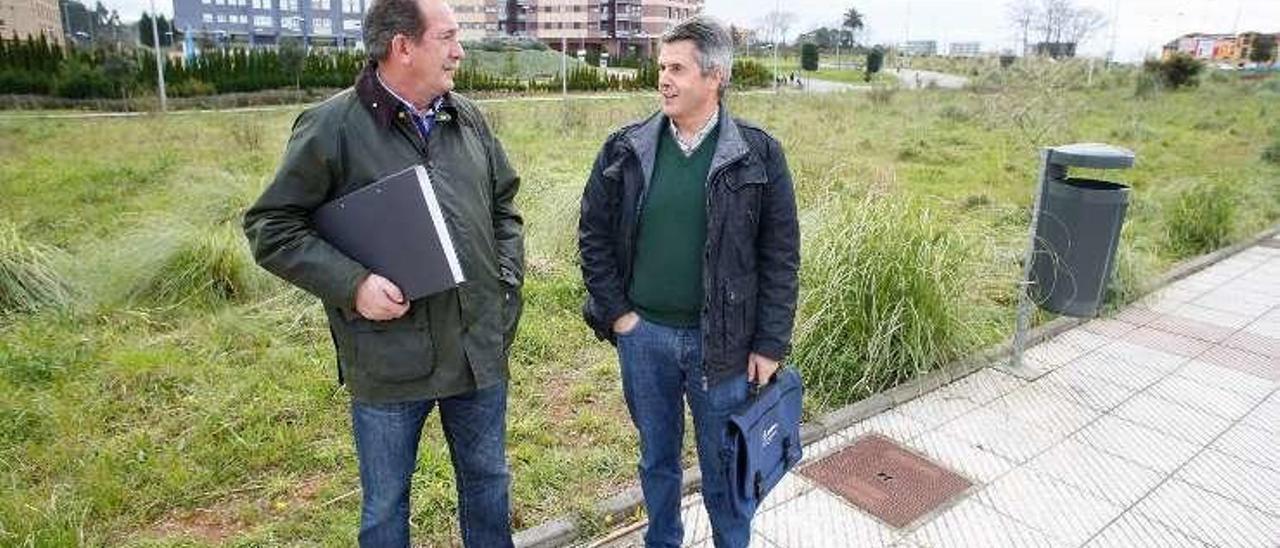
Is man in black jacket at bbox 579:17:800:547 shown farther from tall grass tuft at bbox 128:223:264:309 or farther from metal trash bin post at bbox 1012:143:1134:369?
tall grass tuft at bbox 128:223:264:309

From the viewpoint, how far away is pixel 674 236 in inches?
82.7

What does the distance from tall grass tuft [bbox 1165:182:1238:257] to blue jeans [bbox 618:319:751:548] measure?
6.02m

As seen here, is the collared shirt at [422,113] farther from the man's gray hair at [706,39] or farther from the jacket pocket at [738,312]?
the jacket pocket at [738,312]

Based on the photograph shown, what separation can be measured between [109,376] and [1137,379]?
4.97 meters

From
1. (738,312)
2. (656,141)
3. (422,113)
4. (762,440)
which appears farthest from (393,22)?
(762,440)

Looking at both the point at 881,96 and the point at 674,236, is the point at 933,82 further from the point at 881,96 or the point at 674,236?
the point at 674,236

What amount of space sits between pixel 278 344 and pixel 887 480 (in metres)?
3.14

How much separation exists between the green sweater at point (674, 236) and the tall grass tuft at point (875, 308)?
171cm

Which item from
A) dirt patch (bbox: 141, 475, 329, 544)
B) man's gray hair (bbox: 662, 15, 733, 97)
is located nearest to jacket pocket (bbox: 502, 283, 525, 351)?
man's gray hair (bbox: 662, 15, 733, 97)

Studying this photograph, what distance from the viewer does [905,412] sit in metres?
3.62

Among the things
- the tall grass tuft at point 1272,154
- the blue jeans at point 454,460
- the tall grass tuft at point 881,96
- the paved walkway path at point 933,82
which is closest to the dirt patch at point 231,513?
the blue jeans at point 454,460

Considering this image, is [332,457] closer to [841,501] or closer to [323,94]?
[841,501]

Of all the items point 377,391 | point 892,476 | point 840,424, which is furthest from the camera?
point 840,424

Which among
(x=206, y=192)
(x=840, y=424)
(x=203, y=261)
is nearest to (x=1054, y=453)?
(x=840, y=424)
